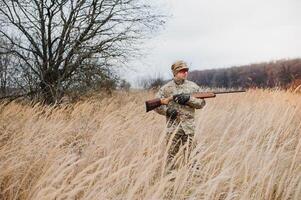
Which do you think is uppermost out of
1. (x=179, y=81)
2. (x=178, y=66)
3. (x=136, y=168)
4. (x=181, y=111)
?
(x=178, y=66)

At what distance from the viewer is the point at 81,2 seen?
10.4 metres

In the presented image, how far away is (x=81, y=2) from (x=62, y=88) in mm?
2121

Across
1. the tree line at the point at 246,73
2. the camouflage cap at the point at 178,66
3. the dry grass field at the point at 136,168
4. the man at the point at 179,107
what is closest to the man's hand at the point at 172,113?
the man at the point at 179,107

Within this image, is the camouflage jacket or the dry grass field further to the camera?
the camouflage jacket

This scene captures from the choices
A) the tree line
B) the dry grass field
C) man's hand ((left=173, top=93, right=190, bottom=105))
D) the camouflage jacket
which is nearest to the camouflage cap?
the camouflage jacket

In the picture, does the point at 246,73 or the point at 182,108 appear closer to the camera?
the point at 182,108

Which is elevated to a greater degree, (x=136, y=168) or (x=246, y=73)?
(x=136, y=168)

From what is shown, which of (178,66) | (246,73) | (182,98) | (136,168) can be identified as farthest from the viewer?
(246,73)

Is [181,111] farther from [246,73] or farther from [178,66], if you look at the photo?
[246,73]

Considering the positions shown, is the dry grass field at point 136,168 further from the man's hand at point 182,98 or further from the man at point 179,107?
the man's hand at point 182,98

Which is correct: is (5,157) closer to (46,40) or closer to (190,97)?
(190,97)

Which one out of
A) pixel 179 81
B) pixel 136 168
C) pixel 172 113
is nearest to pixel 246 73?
pixel 179 81

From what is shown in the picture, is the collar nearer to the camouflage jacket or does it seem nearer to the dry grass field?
the camouflage jacket

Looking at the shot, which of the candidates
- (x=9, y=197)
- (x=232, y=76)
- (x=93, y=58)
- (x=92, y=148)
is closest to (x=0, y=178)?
(x=9, y=197)
